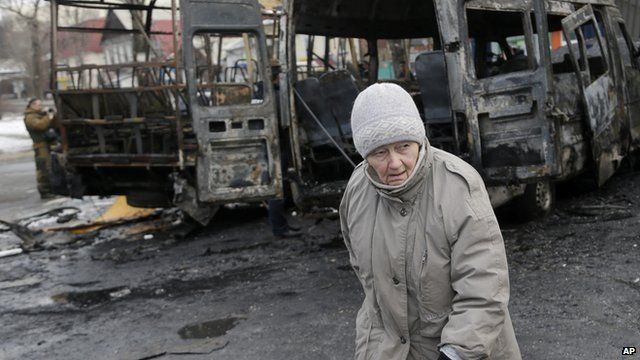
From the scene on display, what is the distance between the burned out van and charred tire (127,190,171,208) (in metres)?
0.02

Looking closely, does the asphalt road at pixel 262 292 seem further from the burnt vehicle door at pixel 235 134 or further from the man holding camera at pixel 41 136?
the man holding camera at pixel 41 136

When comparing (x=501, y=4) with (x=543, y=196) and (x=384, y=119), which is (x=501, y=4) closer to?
(x=543, y=196)

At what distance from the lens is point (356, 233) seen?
2.15 metres

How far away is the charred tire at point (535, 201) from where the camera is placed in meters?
6.71

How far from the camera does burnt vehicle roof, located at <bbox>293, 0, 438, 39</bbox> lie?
314 inches

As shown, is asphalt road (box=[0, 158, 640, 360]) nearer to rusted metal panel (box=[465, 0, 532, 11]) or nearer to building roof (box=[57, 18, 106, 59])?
rusted metal panel (box=[465, 0, 532, 11])

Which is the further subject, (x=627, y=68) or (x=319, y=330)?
(x=627, y=68)

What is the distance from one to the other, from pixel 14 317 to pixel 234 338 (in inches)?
88.3

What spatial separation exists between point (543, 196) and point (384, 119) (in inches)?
210

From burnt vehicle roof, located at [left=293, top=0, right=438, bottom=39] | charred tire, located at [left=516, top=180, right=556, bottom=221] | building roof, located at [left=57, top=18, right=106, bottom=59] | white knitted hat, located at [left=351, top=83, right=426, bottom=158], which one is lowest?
charred tire, located at [left=516, top=180, right=556, bottom=221]

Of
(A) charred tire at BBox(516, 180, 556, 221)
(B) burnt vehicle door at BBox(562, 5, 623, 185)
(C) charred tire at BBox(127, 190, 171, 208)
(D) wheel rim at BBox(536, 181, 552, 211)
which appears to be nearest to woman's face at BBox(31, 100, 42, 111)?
(C) charred tire at BBox(127, 190, 171, 208)

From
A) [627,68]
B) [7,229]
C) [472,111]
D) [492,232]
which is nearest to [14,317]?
[7,229]

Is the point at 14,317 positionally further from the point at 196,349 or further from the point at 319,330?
the point at 319,330

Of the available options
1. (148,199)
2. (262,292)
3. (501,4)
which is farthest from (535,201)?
(148,199)
